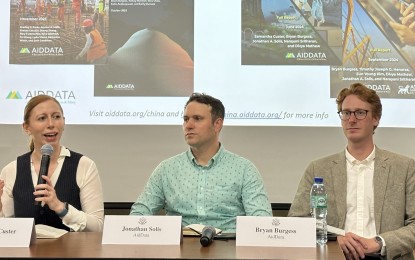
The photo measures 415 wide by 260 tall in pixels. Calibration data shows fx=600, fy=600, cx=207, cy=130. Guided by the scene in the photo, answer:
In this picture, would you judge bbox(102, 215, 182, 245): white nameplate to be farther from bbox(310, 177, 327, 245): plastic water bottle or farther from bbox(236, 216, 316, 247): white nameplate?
bbox(310, 177, 327, 245): plastic water bottle

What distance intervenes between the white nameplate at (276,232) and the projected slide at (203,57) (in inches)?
62.6

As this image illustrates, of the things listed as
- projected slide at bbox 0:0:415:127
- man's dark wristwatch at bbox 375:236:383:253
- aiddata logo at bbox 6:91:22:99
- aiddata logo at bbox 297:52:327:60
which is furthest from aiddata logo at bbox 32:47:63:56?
man's dark wristwatch at bbox 375:236:383:253

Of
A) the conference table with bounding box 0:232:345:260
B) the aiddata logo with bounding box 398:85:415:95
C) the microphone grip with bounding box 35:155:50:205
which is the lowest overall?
the conference table with bounding box 0:232:345:260

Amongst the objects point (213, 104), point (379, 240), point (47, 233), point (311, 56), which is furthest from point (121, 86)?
point (379, 240)

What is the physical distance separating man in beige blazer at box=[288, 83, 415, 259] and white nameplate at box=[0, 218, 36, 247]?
4.25ft

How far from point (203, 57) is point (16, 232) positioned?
1900 millimetres

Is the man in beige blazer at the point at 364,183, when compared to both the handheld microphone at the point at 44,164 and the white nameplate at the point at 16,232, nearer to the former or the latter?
the handheld microphone at the point at 44,164

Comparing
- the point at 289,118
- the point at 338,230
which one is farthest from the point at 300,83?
the point at 338,230

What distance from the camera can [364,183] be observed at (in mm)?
2881

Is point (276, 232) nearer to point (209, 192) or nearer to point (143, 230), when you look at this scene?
point (143, 230)

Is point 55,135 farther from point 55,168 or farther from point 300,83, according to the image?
point 300,83

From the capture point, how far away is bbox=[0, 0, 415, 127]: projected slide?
3.68 meters

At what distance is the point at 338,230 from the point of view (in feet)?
8.83

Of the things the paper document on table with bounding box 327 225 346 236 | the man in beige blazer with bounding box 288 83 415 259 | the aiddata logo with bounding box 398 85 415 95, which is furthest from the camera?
the aiddata logo with bounding box 398 85 415 95
